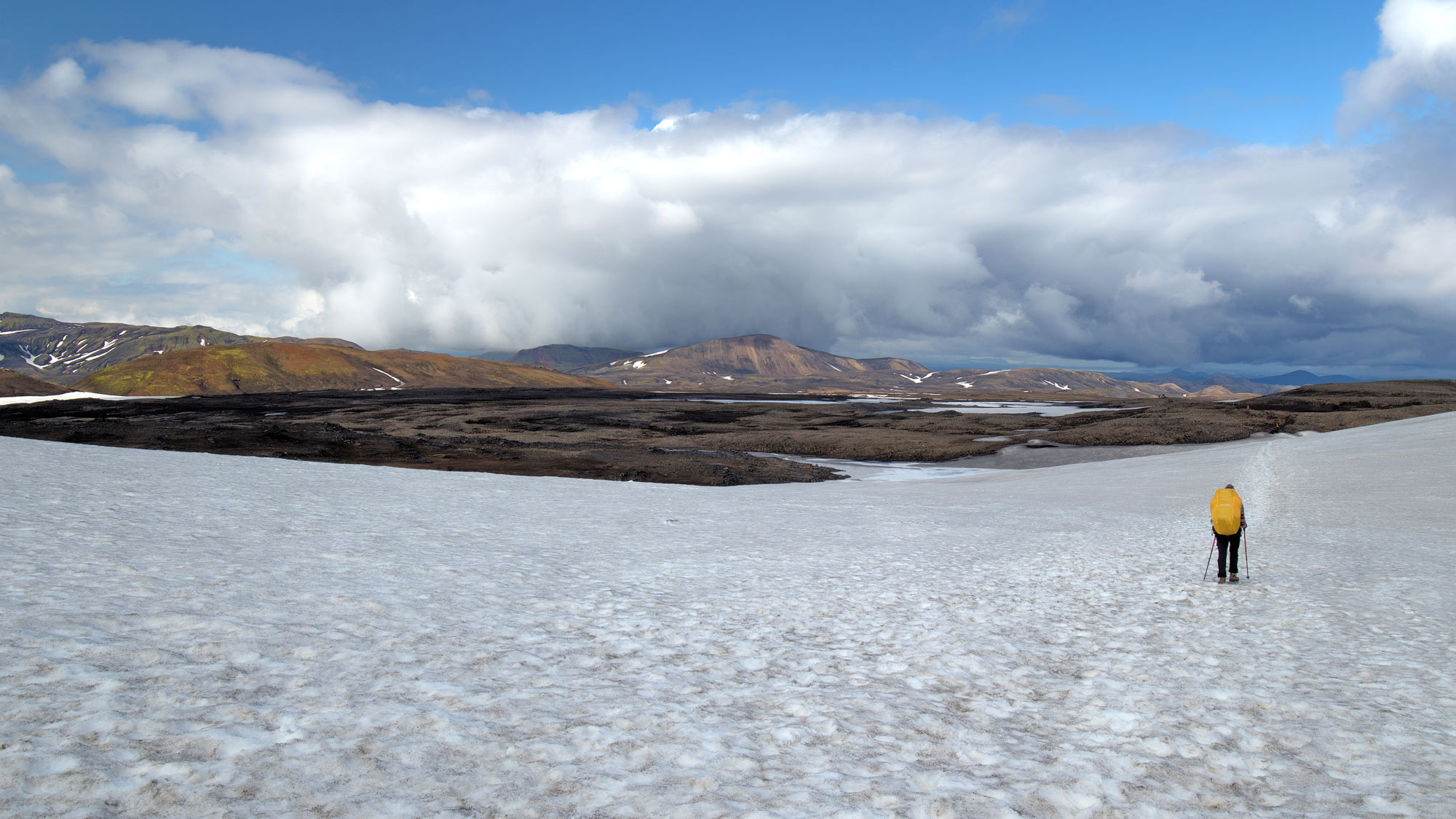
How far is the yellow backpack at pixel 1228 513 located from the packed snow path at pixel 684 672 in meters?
1.19

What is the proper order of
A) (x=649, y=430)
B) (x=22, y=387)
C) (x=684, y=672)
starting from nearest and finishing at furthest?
(x=684, y=672), (x=649, y=430), (x=22, y=387)

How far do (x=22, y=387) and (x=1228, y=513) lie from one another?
745 ft

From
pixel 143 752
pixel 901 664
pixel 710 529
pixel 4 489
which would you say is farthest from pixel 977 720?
pixel 4 489

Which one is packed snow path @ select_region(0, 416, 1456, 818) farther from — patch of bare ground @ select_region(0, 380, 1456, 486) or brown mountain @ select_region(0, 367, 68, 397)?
brown mountain @ select_region(0, 367, 68, 397)

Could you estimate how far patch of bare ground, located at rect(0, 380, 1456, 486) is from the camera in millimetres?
45625

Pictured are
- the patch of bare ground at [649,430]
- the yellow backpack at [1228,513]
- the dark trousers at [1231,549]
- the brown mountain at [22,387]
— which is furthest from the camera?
the brown mountain at [22,387]

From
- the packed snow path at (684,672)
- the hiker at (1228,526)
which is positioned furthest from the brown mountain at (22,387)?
the hiker at (1228,526)

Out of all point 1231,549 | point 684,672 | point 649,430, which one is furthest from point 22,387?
point 1231,549

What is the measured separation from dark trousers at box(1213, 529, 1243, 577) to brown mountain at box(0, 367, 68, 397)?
20683 cm

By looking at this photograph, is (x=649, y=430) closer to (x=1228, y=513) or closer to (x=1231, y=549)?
(x=1231, y=549)

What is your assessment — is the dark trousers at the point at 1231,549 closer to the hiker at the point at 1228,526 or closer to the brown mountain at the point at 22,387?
the hiker at the point at 1228,526

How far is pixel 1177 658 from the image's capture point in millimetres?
9875

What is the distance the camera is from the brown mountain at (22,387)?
15979cm

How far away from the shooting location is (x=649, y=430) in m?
82.1
